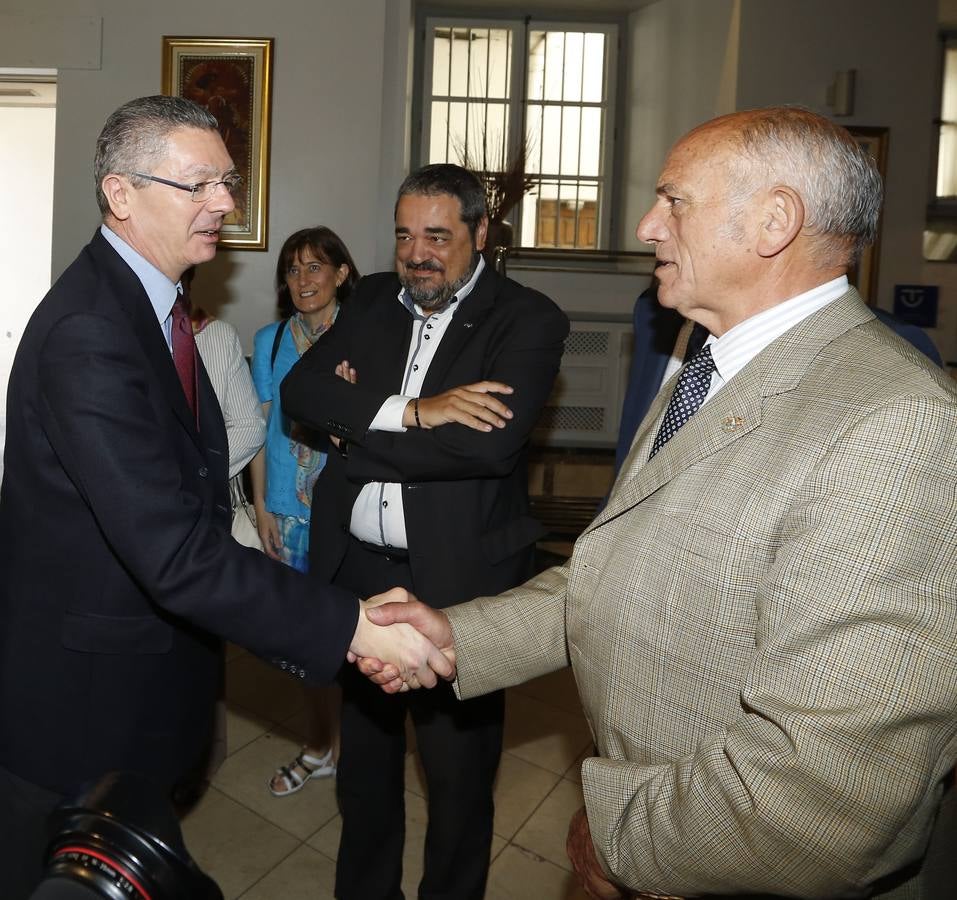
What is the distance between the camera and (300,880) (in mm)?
2439

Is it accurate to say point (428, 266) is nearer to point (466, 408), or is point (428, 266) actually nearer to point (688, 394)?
point (466, 408)

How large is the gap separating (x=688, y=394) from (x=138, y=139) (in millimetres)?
1103

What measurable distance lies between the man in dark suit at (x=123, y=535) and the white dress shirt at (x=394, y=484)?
1.92ft

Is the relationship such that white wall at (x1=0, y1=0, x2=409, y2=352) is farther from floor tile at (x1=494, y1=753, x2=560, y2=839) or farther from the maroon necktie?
the maroon necktie

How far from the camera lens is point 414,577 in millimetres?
2170

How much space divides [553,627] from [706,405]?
554 millimetres

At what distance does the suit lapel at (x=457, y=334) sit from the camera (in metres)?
2.33

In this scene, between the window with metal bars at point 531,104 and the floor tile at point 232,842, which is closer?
the floor tile at point 232,842

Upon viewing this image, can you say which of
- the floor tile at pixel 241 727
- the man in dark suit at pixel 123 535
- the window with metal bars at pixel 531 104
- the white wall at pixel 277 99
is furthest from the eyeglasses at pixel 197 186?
the window with metal bars at pixel 531 104

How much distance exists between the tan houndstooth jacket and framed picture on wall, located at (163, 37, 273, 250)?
4.51 meters

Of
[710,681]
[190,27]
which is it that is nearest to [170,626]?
[710,681]

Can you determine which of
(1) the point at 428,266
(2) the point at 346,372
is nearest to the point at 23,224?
(2) the point at 346,372

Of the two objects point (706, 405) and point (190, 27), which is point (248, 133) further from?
point (706, 405)

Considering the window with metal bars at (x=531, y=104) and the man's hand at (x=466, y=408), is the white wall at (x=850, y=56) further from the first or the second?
the man's hand at (x=466, y=408)
